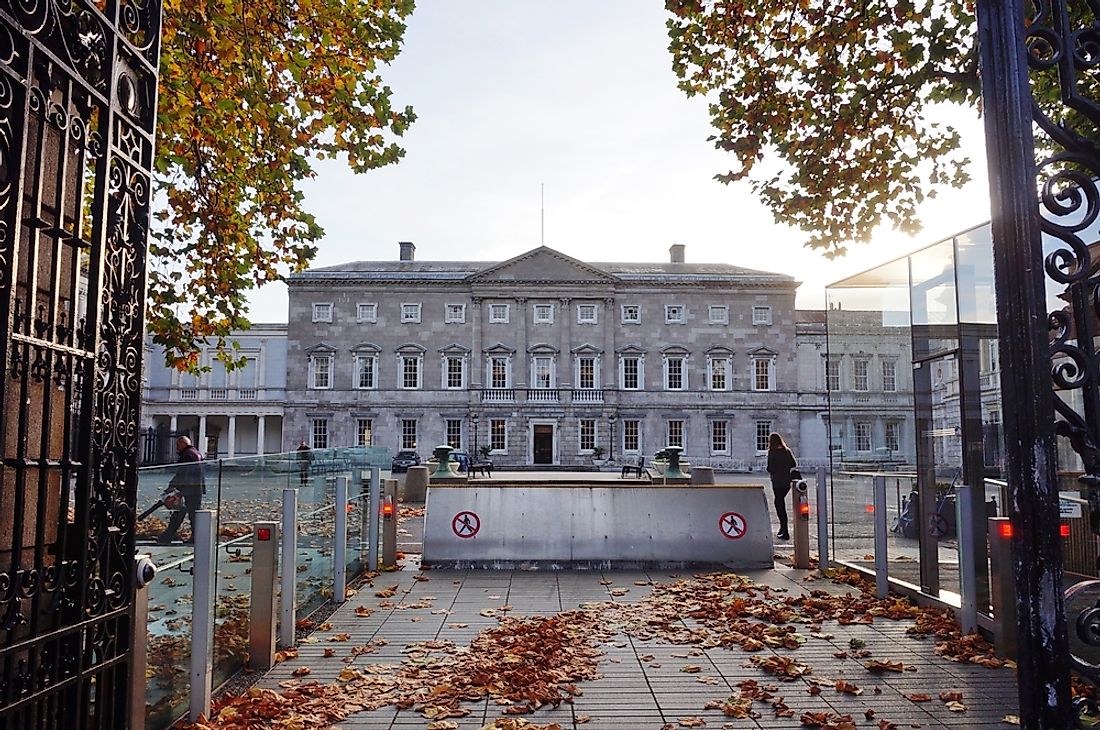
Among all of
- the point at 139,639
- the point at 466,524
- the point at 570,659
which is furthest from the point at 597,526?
the point at 139,639

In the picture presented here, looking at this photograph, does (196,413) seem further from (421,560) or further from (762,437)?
(421,560)

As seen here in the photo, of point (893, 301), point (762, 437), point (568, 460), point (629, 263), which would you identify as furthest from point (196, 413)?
point (893, 301)

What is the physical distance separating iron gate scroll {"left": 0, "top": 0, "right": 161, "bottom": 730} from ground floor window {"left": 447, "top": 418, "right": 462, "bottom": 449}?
57.9 meters

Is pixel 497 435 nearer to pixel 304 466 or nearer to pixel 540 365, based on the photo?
pixel 540 365

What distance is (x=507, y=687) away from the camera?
6523 mm

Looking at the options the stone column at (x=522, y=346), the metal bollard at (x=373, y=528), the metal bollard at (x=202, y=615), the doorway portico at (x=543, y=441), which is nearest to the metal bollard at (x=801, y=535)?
the metal bollard at (x=373, y=528)

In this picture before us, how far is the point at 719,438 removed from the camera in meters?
62.6

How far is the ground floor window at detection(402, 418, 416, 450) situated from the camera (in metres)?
61.5

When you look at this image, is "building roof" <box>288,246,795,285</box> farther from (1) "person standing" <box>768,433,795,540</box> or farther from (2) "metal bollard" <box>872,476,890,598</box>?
(2) "metal bollard" <box>872,476,890,598</box>

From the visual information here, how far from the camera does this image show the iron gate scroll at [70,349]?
291cm

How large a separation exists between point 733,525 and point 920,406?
12.0 ft

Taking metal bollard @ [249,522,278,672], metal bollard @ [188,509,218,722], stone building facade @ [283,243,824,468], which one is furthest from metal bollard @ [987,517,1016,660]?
stone building facade @ [283,243,824,468]

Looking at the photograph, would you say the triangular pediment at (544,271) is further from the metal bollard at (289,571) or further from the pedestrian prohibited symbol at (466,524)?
the metal bollard at (289,571)

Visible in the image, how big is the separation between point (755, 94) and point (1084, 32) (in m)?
7.84
